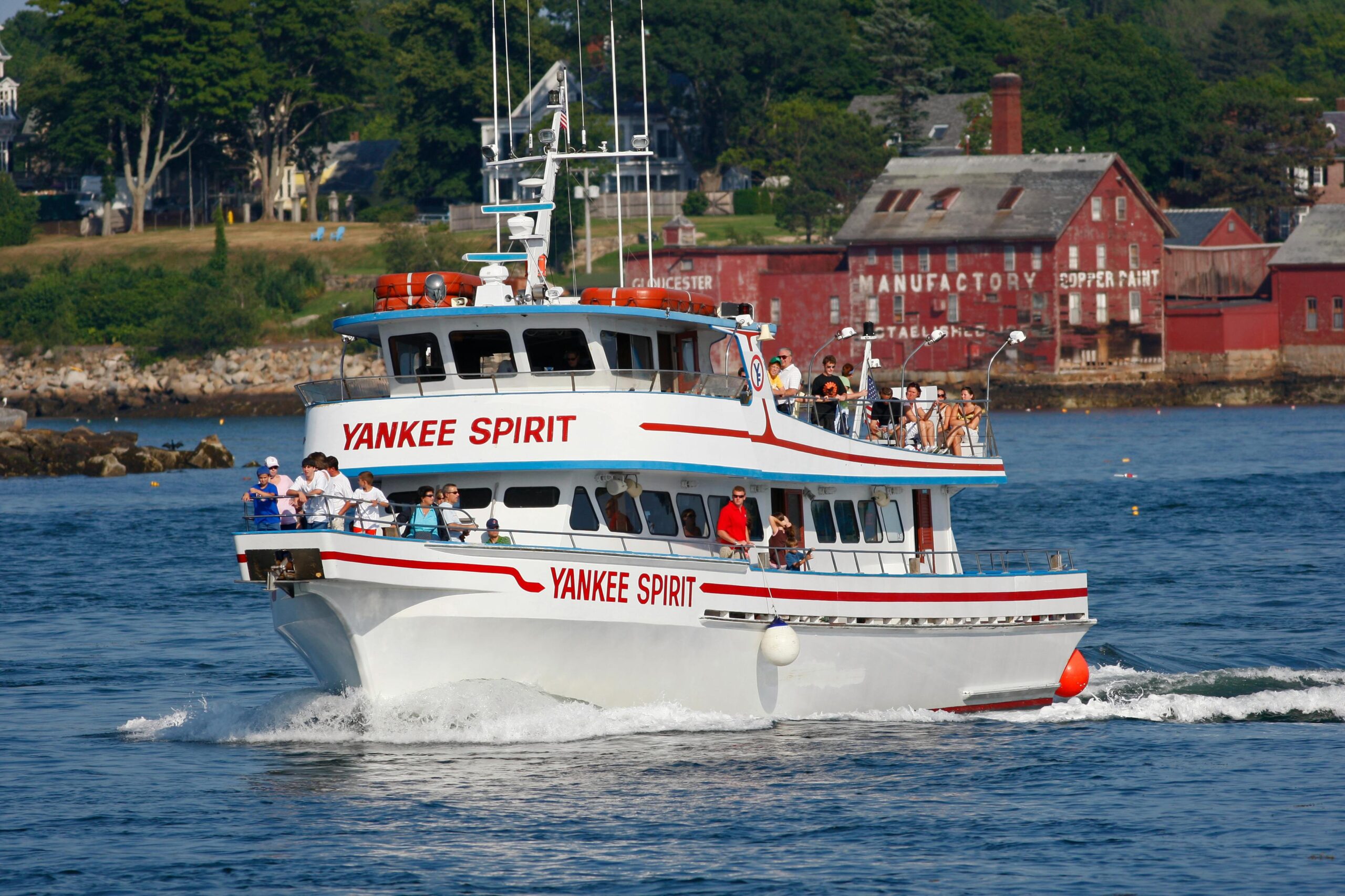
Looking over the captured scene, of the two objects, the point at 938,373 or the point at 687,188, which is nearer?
the point at 938,373

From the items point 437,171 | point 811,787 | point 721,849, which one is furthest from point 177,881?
point 437,171

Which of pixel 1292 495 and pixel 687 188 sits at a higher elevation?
pixel 687 188

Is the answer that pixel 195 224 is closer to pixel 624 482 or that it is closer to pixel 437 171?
pixel 437 171

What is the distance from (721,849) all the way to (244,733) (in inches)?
304

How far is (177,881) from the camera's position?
17.9 metres

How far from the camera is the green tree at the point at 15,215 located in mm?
130375

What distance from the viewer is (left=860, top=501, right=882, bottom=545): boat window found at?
26094 mm

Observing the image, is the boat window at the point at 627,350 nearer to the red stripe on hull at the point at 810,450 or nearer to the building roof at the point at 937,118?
the red stripe on hull at the point at 810,450

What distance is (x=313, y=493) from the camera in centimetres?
2073

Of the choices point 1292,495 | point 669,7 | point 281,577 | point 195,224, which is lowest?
point 1292,495

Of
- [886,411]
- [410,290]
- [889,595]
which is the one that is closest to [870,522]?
[886,411]

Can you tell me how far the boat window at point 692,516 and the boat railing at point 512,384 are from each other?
139cm

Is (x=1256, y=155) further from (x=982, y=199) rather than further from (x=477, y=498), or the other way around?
(x=477, y=498)

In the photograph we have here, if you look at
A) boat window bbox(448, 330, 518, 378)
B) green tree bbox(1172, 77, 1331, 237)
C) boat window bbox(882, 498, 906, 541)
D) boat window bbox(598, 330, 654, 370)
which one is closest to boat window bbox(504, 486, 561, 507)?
boat window bbox(448, 330, 518, 378)
